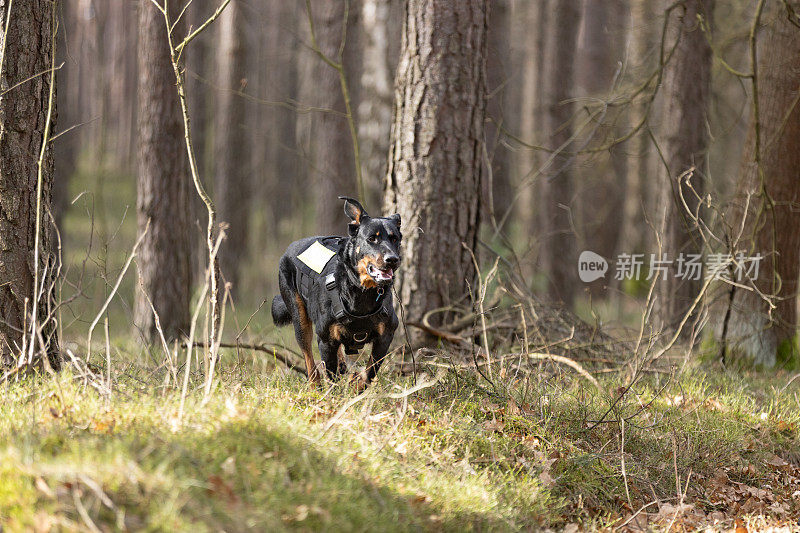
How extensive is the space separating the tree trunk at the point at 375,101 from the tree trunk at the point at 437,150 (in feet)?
16.3

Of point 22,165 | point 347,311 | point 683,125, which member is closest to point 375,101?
point 683,125

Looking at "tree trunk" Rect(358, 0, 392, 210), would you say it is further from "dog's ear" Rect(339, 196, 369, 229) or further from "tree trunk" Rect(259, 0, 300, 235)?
"tree trunk" Rect(259, 0, 300, 235)

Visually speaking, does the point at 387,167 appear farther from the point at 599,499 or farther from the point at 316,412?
the point at 599,499

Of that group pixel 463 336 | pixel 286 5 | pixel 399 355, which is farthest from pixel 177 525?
pixel 286 5

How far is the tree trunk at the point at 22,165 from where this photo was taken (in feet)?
17.3

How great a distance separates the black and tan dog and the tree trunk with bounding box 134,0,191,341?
12.6 feet

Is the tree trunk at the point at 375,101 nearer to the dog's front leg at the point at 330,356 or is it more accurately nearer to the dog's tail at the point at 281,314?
the dog's tail at the point at 281,314

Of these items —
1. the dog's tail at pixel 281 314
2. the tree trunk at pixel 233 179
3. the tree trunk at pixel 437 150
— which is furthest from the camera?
the tree trunk at pixel 233 179

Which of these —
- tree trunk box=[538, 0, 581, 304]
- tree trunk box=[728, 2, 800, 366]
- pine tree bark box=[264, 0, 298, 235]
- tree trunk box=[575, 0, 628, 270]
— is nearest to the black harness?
tree trunk box=[728, 2, 800, 366]

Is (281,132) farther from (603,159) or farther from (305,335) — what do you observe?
(305,335)

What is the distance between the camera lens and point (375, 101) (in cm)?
1285

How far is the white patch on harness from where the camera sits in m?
5.61

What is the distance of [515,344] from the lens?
8141 millimetres

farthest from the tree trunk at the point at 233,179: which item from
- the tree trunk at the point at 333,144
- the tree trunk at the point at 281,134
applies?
the tree trunk at the point at 281,134
